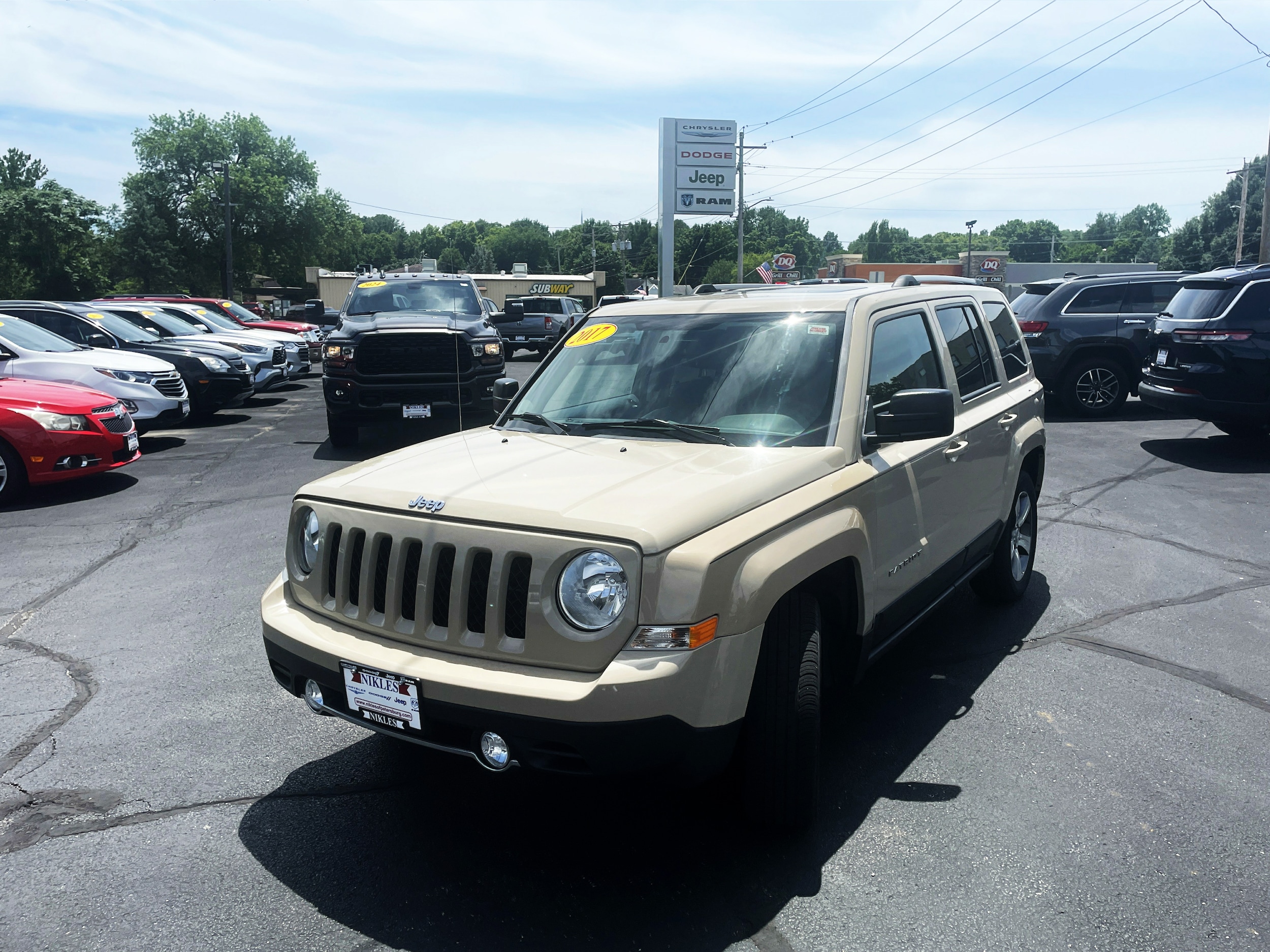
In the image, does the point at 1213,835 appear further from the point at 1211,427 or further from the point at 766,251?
the point at 766,251

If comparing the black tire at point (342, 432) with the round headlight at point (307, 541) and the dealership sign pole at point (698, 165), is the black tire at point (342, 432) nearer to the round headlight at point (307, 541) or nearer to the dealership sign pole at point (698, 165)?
the round headlight at point (307, 541)

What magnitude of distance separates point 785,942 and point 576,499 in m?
1.38

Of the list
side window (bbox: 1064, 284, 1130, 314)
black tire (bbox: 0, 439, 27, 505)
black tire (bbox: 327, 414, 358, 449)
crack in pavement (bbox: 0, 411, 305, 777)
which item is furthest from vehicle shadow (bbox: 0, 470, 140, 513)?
side window (bbox: 1064, 284, 1130, 314)

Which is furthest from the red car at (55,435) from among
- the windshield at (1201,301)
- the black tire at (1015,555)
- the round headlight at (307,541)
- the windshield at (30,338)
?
the windshield at (1201,301)

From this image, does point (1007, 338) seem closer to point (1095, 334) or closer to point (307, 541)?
point (307, 541)

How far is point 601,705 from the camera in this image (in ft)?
8.57

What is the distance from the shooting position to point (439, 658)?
2.89m

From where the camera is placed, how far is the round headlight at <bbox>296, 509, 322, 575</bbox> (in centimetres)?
336

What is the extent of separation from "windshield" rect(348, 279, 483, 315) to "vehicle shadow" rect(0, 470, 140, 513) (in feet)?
12.2

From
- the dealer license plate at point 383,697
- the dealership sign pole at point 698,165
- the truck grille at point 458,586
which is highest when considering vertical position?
the dealership sign pole at point 698,165

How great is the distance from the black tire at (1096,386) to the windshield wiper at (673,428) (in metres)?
11.9

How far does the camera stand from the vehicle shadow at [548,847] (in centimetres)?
280

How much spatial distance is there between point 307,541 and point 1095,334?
42.8 feet

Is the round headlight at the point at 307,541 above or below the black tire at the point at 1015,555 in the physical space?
above
